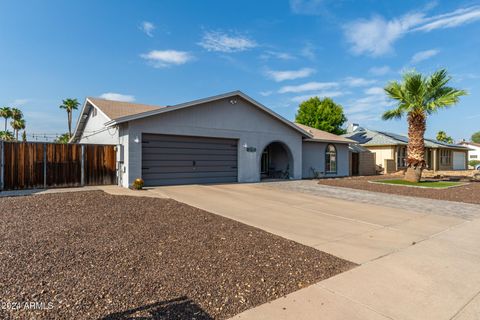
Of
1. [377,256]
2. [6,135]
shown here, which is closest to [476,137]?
[377,256]

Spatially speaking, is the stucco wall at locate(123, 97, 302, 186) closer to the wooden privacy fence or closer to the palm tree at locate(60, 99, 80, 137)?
the wooden privacy fence

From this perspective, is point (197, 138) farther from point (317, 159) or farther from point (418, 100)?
point (418, 100)

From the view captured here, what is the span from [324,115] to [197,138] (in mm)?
27166

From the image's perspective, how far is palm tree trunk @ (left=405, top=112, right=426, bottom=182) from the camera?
17.1 meters

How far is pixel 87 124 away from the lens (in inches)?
762

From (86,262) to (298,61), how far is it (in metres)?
20.2

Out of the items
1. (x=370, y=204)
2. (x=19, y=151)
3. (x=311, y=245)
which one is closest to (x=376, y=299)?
(x=311, y=245)

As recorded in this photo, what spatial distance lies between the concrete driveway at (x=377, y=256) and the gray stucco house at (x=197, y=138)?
13.3ft

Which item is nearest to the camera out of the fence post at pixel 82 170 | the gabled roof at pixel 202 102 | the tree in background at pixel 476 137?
the gabled roof at pixel 202 102

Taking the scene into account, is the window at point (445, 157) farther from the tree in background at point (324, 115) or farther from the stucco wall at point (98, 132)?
the stucco wall at point (98, 132)

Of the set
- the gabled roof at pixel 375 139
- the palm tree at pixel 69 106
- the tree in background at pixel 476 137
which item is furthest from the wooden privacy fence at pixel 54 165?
the tree in background at pixel 476 137

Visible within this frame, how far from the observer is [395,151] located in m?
26.1

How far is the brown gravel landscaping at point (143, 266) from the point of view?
2941 millimetres

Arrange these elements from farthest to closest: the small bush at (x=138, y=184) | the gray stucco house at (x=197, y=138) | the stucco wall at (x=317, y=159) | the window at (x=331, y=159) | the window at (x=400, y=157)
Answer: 1. the window at (x=400, y=157)
2. the window at (x=331, y=159)
3. the stucco wall at (x=317, y=159)
4. the gray stucco house at (x=197, y=138)
5. the small bush at (x=138, y=184)
